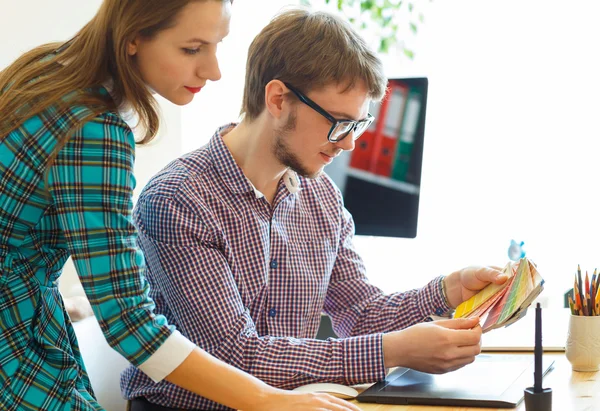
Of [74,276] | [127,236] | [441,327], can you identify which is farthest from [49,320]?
[74,276]

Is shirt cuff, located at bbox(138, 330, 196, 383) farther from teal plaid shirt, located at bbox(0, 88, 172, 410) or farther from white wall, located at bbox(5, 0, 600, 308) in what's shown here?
white wall, located at bbox(5, 0, 600, 308)

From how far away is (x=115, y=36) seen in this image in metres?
1.02

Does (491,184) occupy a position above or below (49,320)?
above

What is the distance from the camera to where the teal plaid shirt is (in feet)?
3.22

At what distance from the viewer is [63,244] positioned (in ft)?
3.56

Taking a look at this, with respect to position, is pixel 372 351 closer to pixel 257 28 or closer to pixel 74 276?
pixel 74 276

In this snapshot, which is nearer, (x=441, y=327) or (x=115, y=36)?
(x=115, y=36)

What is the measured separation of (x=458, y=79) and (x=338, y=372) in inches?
75.3

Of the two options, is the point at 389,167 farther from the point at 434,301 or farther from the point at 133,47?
Result: the point at 133,47

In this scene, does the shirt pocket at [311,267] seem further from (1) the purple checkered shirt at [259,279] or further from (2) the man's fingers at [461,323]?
(2) the man's fingers at [461,323]

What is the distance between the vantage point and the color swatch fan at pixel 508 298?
4.11ft

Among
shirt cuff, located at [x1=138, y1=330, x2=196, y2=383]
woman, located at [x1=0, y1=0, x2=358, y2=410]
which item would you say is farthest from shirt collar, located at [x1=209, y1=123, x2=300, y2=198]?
shirt cuff, located at [x1=138, y1=330, x2=196, y2=383]

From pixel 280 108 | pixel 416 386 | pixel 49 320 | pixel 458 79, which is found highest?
pixel 458 79

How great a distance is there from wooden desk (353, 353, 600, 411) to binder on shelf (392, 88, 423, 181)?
757 millimetres
